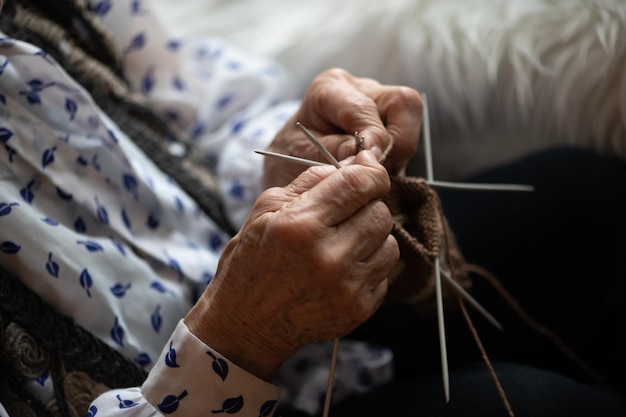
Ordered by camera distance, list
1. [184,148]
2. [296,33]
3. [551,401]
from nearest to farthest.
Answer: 1. [551,401]
2. [184,148]
3. [296,33]

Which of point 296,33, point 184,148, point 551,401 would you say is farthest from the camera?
point 296,33

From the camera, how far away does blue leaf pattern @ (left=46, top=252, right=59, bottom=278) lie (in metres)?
0.51

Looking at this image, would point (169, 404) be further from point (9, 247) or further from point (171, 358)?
point (9, 247)

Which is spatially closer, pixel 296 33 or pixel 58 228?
pixel 58 228

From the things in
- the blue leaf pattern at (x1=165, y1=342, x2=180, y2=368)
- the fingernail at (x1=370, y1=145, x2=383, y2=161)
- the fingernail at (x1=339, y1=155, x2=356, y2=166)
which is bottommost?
the blue leaf pattern at (x1=165, y1=342, x2=180, y2=368)

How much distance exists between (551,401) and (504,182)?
0.28m

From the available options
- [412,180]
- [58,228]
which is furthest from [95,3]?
[412,180]

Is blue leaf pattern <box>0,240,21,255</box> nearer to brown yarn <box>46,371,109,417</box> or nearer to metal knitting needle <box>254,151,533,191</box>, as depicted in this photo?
brown yarn <box>46,371,109,417</box>

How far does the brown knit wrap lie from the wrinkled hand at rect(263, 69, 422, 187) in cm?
3

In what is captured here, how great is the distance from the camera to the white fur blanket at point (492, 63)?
0.74 m

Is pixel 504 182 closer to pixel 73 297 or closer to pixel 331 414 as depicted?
pixel 331 414

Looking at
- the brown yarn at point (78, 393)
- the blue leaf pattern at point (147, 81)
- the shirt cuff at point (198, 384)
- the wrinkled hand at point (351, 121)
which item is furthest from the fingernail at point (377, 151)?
the blue leaf pattern at point (147, 81)

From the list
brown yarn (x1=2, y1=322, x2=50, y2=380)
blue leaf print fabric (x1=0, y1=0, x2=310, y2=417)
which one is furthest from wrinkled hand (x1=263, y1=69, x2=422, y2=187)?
brown yarn (x1=2, y1=322, x2=50, y2=380)

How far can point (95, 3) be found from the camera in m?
0.76
